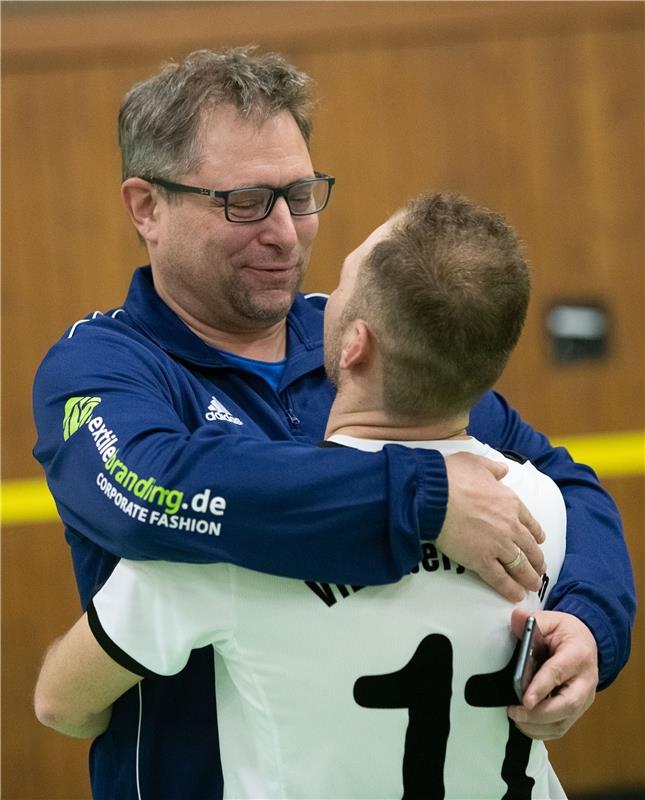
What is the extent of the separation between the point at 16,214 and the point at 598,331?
6.81 ft

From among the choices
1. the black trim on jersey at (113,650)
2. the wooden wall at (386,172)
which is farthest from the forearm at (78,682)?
the wooden wall at (386,172)

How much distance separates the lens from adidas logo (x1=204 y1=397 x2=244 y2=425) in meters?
1.69

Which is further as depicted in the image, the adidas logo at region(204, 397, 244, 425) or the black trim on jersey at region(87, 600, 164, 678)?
the adidas logo at region(204, 397, 244, 425)

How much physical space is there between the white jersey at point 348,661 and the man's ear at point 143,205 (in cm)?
78

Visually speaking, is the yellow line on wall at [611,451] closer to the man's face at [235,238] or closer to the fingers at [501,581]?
the man's face at [235,238]

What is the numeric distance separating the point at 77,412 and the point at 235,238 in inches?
19.2

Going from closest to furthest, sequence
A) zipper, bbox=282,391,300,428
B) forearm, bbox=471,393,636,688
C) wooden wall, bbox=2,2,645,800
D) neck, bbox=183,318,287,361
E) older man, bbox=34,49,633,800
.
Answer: older man, bbox=34,49,633,800 < forearm, bbox=471,393,636,688 < zipper, bbox=282,391,300,428 < neck, bbox=183,318,287,361 < wooden wall, bbox=2,2,645,800

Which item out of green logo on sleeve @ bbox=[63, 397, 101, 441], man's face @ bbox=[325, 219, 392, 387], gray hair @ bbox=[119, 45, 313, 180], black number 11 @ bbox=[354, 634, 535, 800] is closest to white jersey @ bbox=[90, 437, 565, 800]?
black number 11 @ bbox=[354, 634, 535, 800]

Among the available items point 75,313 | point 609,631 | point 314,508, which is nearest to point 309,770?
point 314,508

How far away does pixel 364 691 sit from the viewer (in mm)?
1271

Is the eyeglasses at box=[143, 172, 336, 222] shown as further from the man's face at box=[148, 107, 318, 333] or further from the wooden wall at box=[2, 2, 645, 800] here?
the wooden wall at box=[2, 2, 645, 800]

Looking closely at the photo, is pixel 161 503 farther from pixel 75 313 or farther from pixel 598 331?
pixel 598 331

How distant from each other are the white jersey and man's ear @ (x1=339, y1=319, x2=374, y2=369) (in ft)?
0.31

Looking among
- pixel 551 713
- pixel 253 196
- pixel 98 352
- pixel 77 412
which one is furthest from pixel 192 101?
pixel 551 713
